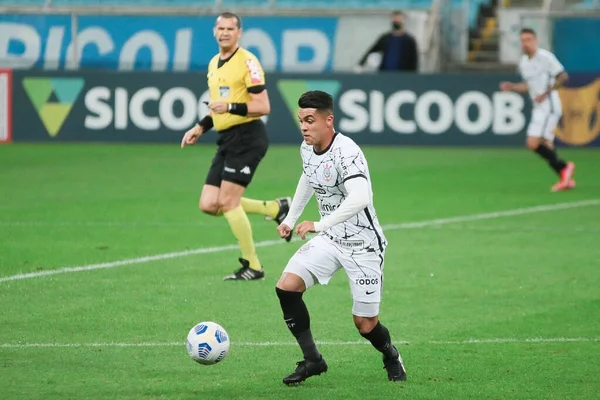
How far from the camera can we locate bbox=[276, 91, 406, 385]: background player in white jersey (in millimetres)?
7242

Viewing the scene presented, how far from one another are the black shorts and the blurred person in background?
13.2 m

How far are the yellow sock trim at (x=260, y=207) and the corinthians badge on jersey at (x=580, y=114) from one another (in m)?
12.3

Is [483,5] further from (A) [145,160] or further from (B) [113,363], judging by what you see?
(B) [113,363]

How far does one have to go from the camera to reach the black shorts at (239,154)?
36.6 feet

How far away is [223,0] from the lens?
27.1 metres

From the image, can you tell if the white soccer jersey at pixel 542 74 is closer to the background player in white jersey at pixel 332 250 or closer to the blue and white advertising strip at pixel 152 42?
the blue and white advertising strip at pixel 152 42

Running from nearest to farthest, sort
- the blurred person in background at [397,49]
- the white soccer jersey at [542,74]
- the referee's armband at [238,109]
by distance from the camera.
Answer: the referee's armband at [238,109] → the white soccer jersey at [542,74] → the blurred person in background at [397,49]

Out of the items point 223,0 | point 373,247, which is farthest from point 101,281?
point 223,0

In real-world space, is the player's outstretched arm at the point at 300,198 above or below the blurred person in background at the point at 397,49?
above

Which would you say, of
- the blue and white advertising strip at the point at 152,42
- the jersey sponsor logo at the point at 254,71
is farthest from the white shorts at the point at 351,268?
the blue and white advertising strip at the point at 152,42

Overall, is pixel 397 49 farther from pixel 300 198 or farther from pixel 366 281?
pixel 366 281

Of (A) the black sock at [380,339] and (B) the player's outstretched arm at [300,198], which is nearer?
(A) the black sock at [380,339]

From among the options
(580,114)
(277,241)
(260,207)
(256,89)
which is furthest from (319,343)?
(580,114)

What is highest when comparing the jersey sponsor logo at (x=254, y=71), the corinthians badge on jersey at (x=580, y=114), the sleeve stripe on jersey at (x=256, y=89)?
the jersey sponsor logo at (x=254, y=71)
